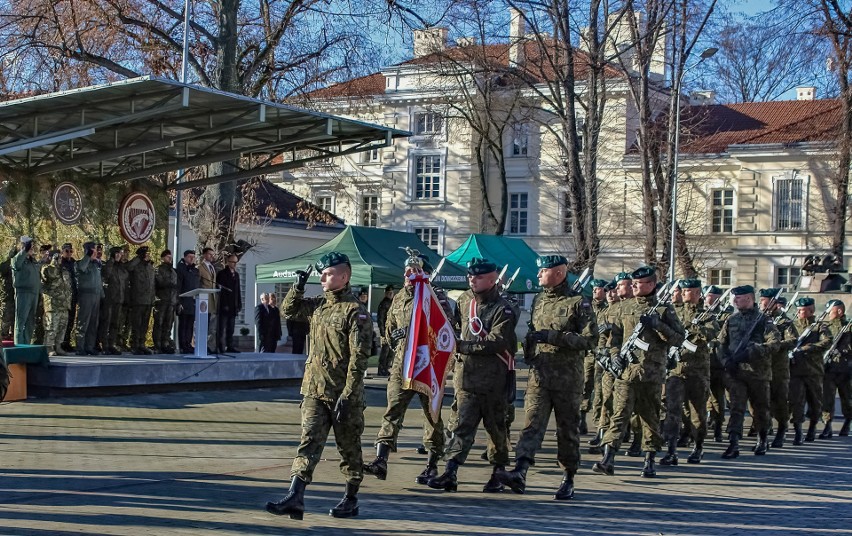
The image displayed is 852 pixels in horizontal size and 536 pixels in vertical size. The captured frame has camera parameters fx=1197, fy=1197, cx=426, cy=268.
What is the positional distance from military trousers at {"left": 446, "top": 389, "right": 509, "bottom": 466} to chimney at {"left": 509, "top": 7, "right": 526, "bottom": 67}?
27050mm

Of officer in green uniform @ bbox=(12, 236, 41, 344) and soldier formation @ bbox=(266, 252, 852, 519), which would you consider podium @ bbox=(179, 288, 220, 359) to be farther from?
soldier formation @ bbox=(266, 252, 852, 519)

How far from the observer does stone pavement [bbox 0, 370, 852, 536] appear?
8.91 m

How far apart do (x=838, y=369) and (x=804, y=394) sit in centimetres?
159

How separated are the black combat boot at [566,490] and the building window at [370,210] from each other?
51.7 meters

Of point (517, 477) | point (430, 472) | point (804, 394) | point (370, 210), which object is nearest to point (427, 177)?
point (370, 210)

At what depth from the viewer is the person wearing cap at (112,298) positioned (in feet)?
63.3

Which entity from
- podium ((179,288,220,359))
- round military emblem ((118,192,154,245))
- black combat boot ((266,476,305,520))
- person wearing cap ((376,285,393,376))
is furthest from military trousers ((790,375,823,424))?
round military emblem ((118,192,154,245))

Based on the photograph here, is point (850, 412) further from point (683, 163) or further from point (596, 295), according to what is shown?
point (683, 163)

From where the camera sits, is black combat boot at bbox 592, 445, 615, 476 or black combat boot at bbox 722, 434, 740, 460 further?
black combat boot at bbox 722, 434, 740, 460

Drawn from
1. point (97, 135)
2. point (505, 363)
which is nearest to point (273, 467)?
point (505, 363)

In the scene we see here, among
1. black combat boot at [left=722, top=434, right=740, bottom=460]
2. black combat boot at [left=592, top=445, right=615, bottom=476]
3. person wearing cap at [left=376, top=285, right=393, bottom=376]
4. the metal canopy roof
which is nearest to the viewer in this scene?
black combat boot at [left=592, top=445, right=615, bottom=476]

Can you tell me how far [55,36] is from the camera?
79.4ft

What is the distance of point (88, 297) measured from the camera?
1867 centimetres

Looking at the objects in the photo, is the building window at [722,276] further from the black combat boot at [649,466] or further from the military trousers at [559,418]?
the military trousers at [559,418]
